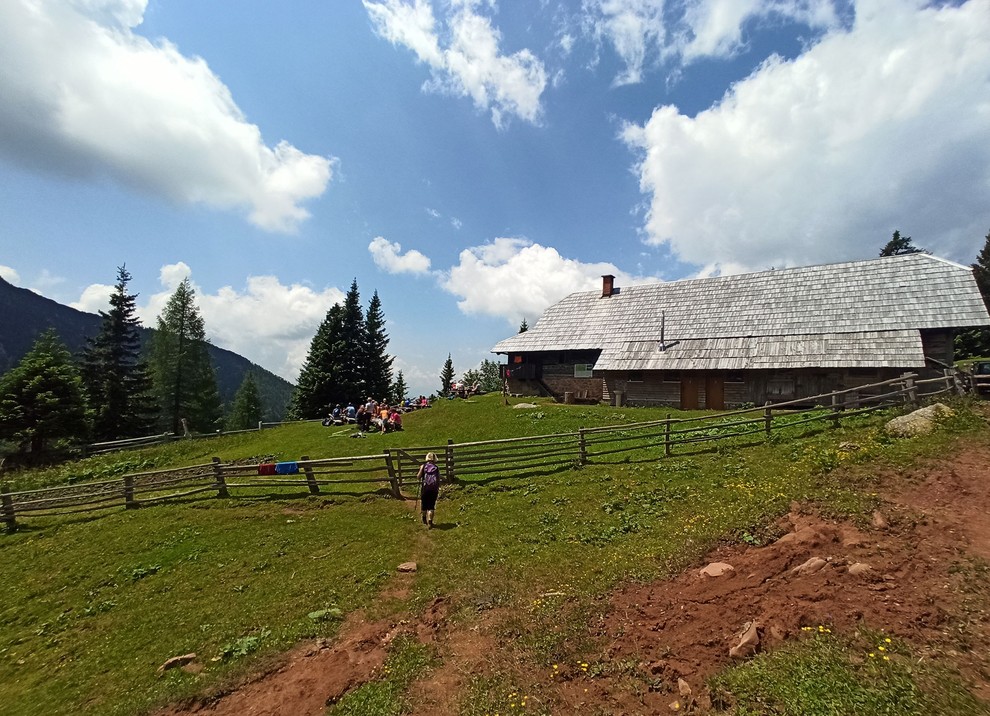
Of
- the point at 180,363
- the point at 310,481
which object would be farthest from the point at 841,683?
the point at 180,363

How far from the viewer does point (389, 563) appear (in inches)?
431

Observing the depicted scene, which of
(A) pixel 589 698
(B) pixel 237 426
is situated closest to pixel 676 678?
(A) pixel 589 698

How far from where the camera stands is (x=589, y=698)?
5.68 metres

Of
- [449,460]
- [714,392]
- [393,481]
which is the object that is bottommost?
[393,481]

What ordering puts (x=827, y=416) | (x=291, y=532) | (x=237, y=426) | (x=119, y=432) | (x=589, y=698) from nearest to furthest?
1. (x=589, y=698)
2. (x=291, y=532)
3. (x=827, y=416)
4. (x=119, y=432)
5. (x=237, y=426)

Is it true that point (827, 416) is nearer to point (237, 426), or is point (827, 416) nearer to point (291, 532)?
point (291, 532)

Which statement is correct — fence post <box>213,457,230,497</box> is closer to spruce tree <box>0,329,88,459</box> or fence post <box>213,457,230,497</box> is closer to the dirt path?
the dirt path

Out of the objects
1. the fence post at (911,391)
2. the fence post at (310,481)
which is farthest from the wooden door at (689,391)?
the fence post at (310,481)

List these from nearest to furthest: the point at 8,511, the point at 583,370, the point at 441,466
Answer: the point at 8,511
the point at 441,466
the point at 583,370

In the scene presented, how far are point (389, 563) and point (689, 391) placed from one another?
23.3 meters

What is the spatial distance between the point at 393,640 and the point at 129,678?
15.0 ft

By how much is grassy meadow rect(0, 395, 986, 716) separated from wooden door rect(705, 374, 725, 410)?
37.2ft

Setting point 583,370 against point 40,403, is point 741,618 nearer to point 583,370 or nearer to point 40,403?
point 583,370

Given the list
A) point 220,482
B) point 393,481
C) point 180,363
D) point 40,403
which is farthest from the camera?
point 180,363
